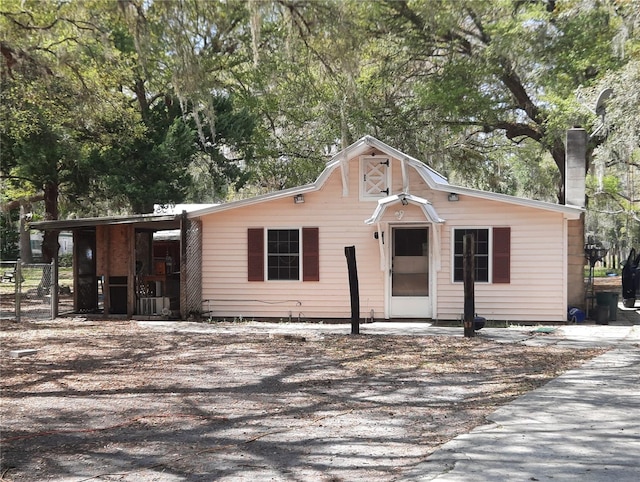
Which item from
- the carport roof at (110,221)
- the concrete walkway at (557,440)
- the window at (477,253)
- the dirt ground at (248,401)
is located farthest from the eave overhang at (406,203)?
the concrete walkway at (557,440)

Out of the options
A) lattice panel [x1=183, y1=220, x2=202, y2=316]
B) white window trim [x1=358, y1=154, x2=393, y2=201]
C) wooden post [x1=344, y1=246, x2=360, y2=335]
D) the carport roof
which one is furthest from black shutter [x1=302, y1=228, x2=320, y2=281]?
the carport roof

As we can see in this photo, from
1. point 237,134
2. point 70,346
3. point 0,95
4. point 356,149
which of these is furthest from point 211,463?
point 237,134

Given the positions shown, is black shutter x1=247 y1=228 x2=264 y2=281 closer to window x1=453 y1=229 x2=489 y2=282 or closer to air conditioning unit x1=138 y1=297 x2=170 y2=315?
air conditioning unit x1=138 y1=297 x2=170 y2=315

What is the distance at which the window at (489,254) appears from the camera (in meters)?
12.7

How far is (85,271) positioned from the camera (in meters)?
15.2

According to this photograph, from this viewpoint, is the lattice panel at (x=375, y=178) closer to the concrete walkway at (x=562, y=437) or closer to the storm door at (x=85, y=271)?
the concrete walkway at (x=562, y=437)

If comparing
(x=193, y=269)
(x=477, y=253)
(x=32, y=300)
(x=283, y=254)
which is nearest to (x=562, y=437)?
(x=477, y=253)

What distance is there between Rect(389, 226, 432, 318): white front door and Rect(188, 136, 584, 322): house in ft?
0.07

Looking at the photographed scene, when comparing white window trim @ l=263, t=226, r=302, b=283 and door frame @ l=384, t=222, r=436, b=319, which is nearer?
door frame @ l=384, t=222, r=436, b=319

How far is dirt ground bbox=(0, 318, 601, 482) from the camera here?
172 inches

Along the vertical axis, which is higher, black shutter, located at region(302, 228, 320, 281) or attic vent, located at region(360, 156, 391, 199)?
attic vent, located at region(360, 156, 391, 199)

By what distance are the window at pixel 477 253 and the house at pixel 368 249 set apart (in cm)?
2

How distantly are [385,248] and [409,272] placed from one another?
0.85m

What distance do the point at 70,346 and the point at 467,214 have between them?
25.4 feet
